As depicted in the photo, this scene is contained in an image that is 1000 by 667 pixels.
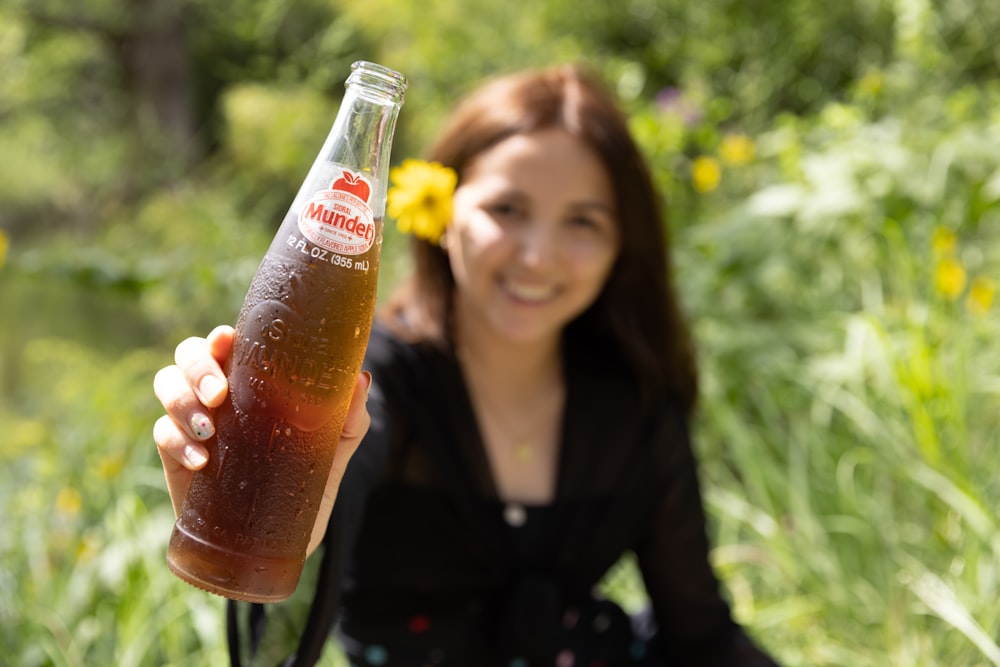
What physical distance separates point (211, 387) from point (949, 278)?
→ 83.3 inches

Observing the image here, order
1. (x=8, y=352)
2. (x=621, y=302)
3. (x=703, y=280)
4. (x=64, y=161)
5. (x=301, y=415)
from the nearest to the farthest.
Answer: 1. (x=301, y=415)
2. (x=621, y=302)
3. (x=703, y=280)
4. (x=8, y=352)
5. (x=64, y=161)

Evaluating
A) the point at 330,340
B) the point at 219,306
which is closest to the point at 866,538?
the point at 330,340

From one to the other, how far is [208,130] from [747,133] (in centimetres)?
690

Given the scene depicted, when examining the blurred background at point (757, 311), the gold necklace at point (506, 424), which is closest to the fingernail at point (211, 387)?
the gold necklace at point (506, 424)

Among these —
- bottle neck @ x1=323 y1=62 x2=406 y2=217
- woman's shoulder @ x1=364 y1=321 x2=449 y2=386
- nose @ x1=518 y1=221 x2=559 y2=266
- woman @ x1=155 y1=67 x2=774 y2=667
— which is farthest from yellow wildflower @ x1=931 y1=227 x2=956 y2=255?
bottle neck @ x1=323 y1=62 x2=406 y2=217

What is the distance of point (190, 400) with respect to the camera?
3.05 feet

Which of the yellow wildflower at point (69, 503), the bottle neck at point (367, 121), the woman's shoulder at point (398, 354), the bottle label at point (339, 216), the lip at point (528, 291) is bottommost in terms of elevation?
the yellow wildflower at point (69, 503)

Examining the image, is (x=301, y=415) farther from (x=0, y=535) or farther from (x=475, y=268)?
(x=0, y=535)

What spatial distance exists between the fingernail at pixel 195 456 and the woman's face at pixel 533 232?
2.83ft

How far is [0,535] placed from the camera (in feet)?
7.50

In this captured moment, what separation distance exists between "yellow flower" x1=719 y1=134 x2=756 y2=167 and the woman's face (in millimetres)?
1687

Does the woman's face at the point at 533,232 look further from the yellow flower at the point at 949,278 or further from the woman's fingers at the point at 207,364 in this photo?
the yellow flower at the point at 949,278

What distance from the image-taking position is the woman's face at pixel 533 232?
1.72m

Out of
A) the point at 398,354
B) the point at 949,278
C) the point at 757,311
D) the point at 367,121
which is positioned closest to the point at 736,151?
the point at 757,311
